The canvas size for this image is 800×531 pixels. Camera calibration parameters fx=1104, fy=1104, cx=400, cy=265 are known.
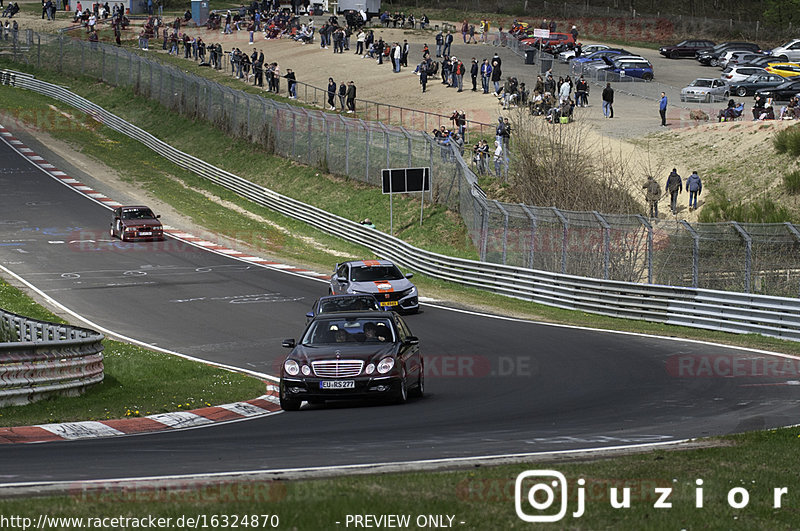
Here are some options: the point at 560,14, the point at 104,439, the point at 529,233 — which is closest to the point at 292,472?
the point at 104,439

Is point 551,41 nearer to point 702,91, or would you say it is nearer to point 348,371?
point 702,91

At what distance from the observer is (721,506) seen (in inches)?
320

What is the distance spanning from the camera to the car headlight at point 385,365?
1500cm

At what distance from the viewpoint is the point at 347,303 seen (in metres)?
20.6

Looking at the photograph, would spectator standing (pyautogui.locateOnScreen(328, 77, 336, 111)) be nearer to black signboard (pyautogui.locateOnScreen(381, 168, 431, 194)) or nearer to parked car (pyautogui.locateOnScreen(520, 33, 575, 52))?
parked car (pyautogui.locateOnScreen(520, 33, 575, 52))

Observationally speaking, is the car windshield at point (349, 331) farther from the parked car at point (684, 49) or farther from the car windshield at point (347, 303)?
the parked car at point (684, 49)

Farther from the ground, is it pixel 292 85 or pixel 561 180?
pixel 292 85

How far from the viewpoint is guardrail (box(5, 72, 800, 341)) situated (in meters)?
23.5

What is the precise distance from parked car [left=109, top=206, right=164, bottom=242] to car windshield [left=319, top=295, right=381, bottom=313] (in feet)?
68.8

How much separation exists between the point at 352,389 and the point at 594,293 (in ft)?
47.5

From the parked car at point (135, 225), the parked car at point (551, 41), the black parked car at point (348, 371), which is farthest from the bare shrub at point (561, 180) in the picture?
the parked car at point (551, 41)

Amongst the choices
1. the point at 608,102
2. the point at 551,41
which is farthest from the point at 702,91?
the point at 551,41

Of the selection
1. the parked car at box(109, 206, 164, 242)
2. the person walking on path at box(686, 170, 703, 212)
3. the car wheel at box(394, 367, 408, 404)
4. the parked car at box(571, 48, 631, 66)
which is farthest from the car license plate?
the parked car at box(571, 48, 631, 66)

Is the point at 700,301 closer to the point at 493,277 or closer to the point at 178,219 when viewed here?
the point at 493,277
